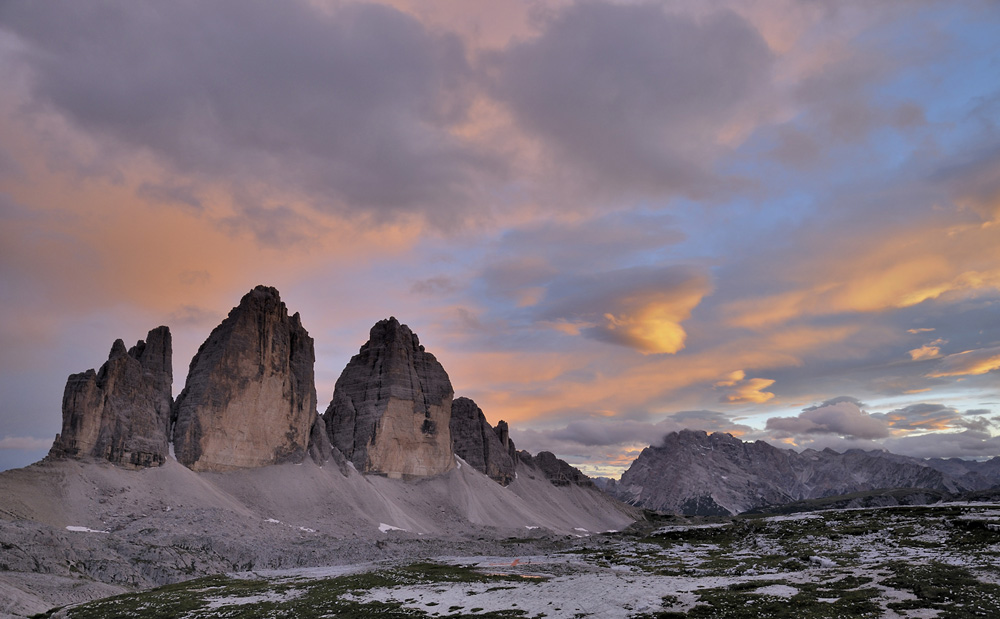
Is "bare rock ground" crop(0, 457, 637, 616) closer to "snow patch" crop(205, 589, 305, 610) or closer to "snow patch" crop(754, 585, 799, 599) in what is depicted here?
"snow patch" crop(205, 589, 305, 610)

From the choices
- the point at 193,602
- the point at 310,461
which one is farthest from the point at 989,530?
the point at 310,461

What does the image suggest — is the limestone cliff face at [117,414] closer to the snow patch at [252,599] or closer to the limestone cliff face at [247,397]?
the limestone cliff face at [247,397]

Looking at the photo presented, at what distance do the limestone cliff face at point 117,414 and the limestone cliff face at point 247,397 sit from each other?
8790mm

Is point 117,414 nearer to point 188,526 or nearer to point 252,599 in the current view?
point 188,526

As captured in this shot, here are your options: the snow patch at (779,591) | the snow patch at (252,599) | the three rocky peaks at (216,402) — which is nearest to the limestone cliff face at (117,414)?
the three rocky peaks at (216,402)

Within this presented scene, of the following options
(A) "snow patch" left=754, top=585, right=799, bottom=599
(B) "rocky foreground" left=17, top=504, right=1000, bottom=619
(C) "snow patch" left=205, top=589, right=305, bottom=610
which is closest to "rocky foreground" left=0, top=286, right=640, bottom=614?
(C) "snow patch" left=205, top=589, right=305, bottom=610

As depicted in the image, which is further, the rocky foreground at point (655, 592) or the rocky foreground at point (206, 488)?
the rocky foreground at point (206, 488)

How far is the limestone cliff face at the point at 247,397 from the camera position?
154 m

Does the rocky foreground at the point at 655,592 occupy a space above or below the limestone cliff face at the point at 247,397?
below

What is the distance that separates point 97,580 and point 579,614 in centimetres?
6535

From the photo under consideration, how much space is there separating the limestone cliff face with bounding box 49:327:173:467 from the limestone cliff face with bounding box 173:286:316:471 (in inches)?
346

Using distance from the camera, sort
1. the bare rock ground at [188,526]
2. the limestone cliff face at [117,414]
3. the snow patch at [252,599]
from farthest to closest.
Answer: the limestone cliff face at [117,414] < the bare rock ground at [188,526] < the snow patch at [252,599]

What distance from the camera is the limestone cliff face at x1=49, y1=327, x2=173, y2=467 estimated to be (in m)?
124

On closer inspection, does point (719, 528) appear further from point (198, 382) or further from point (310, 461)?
point (198, 382)
